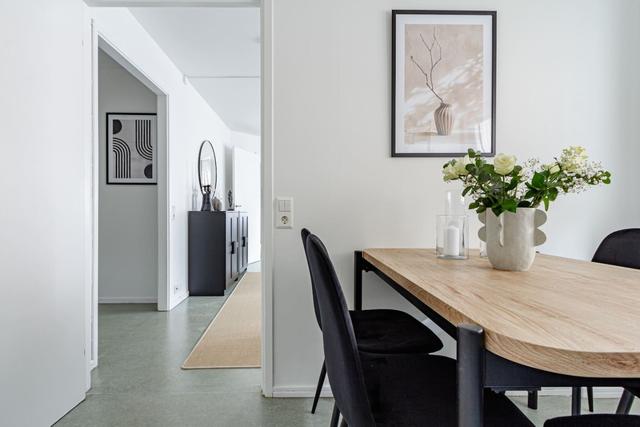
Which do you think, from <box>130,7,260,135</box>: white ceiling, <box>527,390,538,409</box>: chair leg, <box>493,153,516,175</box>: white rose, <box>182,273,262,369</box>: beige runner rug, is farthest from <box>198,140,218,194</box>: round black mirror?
<box>493,153,516,175</box>: white rose

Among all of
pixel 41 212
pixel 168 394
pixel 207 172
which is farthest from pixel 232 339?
pixel 207 172

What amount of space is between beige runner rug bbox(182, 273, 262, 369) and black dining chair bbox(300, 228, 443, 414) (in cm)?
103

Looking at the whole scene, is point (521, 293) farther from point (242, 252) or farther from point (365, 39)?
point (242, 252)

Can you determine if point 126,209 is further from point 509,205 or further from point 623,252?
point 623,252

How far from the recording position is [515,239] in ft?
4.28

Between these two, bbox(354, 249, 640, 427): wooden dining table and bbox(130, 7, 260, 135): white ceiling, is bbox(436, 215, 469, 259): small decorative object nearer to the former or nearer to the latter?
bbox(354, 249, 640, 427): wooden dining table

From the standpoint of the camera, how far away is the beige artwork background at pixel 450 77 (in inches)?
83.4

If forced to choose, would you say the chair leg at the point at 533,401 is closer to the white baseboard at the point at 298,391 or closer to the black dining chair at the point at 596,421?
the white baseboard at the point at 298,391

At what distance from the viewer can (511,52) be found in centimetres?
215

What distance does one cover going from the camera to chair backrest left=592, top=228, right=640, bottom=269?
1581mm

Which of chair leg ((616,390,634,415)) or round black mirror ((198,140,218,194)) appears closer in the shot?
chair leg ((616,390,634,415))

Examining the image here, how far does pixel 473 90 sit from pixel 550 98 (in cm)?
42

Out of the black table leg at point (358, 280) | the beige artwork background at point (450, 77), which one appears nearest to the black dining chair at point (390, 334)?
the black table leg at point (358, 280)

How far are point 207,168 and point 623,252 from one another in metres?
4.87
